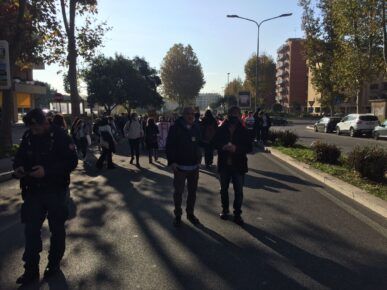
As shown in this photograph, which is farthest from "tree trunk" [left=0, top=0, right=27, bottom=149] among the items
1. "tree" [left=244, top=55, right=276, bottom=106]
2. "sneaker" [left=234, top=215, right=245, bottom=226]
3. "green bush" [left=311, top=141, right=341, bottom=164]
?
"tree" [left=244, top=55, right=276, bottom=106]

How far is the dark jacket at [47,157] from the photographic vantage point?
4621mm

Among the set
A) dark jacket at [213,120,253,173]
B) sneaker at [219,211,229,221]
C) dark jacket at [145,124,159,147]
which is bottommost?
sneaker at [219,211,229,221]

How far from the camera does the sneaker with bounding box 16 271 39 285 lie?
4.52 m

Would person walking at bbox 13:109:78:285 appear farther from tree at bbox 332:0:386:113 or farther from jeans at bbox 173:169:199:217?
tree at bbox 332:0:386:113

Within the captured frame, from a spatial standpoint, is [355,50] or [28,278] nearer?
[28,278]

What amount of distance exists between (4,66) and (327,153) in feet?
34.7

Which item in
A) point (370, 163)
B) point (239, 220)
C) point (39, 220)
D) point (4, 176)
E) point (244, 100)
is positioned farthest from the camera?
point (244, 100)

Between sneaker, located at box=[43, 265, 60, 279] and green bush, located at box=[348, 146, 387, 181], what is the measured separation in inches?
293

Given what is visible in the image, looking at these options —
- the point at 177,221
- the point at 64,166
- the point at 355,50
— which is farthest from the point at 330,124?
the point at 64,166

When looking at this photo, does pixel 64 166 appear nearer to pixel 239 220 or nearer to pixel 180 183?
pixel 180 183

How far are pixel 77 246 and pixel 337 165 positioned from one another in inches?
350

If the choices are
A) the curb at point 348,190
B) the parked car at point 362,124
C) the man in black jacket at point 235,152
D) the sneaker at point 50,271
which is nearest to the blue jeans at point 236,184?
the man in black jacket at point 235,152

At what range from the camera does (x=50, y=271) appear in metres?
4.74

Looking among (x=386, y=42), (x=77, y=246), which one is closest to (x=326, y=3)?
(x=386, y=42)
